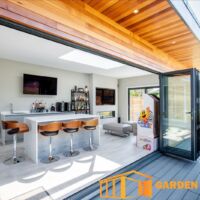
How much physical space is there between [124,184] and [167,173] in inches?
36.7

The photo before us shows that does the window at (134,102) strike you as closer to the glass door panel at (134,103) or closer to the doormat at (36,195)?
the glass door panel at (134,103)

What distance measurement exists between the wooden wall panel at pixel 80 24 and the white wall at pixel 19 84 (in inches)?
150

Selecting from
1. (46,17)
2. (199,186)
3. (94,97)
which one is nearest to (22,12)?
(46,17)

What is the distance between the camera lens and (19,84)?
491 centimetres

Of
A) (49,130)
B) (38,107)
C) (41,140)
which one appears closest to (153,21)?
(49,130)

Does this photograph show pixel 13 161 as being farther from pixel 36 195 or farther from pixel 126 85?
pixel 126 85

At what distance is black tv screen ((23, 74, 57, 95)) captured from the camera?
16.2ft

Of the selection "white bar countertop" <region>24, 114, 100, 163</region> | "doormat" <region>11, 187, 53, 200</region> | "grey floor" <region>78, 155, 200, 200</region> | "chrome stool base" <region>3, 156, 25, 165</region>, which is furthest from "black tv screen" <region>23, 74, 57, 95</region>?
"grey floor" <region>78, 155, 200, 200</region>

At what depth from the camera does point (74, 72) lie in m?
6.40

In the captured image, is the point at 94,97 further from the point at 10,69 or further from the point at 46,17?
the point at 46,17

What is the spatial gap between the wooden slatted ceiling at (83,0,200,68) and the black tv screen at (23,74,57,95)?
3.81 metres

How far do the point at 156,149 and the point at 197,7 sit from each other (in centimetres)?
321

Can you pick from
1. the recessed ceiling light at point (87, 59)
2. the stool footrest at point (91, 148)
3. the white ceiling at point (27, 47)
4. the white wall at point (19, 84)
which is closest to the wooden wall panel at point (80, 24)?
the white ceiling at point (27, 47)

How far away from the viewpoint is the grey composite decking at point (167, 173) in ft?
6.72
